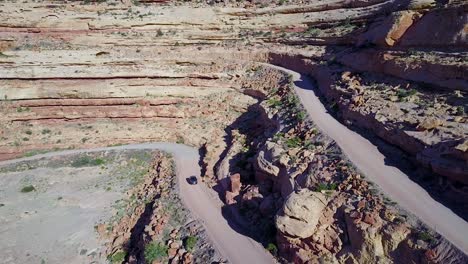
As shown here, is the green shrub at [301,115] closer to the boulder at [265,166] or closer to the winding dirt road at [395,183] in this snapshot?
the winding dirt road at [395,183]

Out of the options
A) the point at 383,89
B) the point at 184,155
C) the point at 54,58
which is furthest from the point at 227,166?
the point at 54,58

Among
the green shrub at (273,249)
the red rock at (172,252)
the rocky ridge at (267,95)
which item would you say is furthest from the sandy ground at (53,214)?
the green shrub at (273,249)

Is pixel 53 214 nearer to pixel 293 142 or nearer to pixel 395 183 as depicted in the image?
pixel 293 142

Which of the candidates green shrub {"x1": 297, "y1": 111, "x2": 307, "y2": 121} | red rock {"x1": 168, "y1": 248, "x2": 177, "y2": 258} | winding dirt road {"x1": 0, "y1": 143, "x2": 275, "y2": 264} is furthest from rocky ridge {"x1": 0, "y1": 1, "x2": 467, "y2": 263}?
red rock {"x1": 168, "y1": 248, "x2": 177, "y2": 258}

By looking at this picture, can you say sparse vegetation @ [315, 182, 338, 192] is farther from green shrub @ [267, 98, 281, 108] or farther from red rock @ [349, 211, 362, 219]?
green shrub @ [267, 98, 281, 108]

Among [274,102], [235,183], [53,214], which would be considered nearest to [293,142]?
[235,183]
